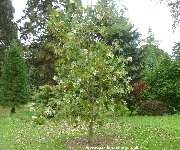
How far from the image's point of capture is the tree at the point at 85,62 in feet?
48.0

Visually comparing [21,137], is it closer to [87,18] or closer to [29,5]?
[87,18]

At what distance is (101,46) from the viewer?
1476 centimetres

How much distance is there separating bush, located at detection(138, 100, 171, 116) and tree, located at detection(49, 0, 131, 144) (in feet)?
49.2

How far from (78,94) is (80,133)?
13.5ft

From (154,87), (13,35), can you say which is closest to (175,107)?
(154,87)

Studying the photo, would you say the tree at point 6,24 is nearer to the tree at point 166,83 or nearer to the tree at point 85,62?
the tree at point 166,83

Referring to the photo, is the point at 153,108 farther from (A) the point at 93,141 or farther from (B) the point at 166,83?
(A) the point at 93,141

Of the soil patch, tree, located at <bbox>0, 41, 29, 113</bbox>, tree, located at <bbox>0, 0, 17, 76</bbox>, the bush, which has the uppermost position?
tree, located at <bbox>0, 0, 17, 76</bbox>

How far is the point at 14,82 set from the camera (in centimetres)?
3319

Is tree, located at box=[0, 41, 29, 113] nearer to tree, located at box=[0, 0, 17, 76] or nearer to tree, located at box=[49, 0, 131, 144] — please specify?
tree, located at box=[0, 0, 17, 76]

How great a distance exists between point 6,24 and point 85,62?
1292 inches

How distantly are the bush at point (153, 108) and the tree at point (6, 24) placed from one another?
2179 cm

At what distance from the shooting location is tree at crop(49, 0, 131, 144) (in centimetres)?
1462

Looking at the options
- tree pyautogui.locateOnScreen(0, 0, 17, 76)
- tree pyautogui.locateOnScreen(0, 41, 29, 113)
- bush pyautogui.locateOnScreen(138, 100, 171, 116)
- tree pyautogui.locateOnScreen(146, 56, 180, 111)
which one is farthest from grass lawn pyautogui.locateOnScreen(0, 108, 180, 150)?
tree pyautogui.locateOnScreen(0, 0, 17, 76)
